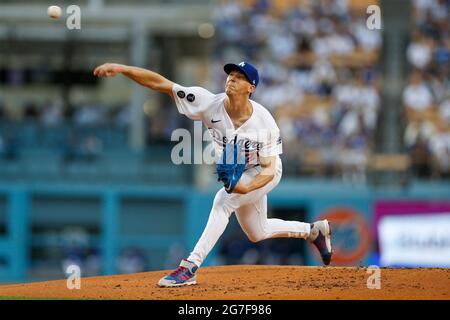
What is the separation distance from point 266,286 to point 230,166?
112 cm

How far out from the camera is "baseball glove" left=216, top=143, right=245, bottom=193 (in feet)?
25.5

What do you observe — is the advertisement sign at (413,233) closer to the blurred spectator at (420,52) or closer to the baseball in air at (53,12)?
the blurred spectator at (420,52)

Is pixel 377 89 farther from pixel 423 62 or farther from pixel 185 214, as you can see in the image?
pixel 185 214

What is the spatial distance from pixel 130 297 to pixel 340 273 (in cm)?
231

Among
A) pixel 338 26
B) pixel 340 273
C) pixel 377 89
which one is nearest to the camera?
pixel 340 273

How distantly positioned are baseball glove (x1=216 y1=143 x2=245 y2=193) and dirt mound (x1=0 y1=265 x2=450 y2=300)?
90 cm

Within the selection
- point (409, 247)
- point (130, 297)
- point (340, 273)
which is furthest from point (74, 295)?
point (409, 247)

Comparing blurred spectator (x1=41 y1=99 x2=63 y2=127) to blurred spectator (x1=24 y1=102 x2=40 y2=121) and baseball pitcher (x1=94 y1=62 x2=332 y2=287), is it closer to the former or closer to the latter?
blurred spectator (x1=24 y1=102 x2=40 y2=121)

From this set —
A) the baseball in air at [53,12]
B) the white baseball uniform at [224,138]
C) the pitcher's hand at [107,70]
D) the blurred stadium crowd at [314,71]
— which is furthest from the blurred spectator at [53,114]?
the pitcher's hand at [107,70]

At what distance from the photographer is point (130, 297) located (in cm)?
753

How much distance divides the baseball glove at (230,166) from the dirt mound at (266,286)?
2.96 ft

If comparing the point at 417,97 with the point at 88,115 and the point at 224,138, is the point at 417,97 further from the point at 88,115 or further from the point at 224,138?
the point at 224,138

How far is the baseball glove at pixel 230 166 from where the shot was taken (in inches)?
305

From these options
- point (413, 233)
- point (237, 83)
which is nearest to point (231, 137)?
point (237, 83)
